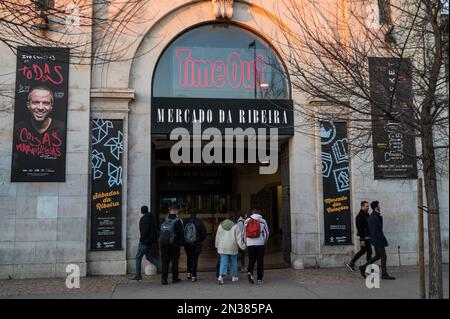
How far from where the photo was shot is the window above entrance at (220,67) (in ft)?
39.8

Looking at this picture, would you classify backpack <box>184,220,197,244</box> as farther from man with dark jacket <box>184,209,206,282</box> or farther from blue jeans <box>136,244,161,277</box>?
blue jeans <box>136,244,161,277</box>

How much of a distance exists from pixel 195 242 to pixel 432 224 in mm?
5035

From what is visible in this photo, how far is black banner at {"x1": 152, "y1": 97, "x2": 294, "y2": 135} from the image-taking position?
11609mm

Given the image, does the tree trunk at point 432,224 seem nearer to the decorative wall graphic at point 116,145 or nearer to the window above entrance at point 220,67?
the window above entrance at point 220,67

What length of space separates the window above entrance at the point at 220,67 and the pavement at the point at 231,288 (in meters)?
4.85

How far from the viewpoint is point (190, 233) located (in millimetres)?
10117

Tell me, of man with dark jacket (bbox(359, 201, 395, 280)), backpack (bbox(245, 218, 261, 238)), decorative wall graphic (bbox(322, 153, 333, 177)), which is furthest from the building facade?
backpack (bbox(245, 218, 261, 238))

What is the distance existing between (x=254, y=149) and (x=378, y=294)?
6.12 metres

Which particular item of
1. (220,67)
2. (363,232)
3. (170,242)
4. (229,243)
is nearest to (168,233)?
(170,242)

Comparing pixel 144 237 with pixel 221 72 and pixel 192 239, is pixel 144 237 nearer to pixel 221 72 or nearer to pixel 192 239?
pixel 192 239

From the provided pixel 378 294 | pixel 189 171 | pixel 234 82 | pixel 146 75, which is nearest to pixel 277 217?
pixel 189 171

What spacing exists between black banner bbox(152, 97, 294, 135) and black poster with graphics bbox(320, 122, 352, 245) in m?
1.09

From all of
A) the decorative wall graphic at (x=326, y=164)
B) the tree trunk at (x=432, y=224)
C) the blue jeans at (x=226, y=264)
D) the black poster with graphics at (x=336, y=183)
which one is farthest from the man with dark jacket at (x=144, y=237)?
the tree trunk at (x=432, y=224)

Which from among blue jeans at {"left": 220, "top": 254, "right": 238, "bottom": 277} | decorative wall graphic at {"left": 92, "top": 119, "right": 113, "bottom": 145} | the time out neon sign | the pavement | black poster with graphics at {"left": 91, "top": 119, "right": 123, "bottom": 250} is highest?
the time out neon sign
